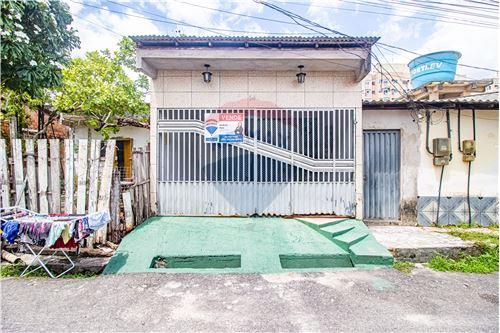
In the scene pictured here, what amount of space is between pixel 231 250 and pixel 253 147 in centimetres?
257

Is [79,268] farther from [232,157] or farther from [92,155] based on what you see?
[232,157]

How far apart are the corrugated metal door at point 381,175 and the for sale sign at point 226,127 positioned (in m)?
3.42

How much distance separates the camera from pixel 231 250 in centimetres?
468

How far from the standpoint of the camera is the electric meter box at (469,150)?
21.1ft

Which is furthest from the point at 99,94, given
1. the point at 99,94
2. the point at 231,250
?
the point at 231,250

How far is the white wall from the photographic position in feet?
21.6

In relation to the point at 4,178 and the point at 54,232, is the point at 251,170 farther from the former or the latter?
the point at 4,178

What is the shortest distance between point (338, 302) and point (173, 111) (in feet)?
17.3

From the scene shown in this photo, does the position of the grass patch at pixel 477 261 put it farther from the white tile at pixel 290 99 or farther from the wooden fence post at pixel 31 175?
the wooden fence post at pixel 31 175

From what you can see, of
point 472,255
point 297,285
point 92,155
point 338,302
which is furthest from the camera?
point 472,255

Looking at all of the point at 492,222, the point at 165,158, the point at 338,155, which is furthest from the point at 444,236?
the point at 165,158

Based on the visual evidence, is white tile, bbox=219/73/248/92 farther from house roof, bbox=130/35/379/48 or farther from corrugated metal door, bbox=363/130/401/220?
corrugated metal door, bbox=363/130/401/220

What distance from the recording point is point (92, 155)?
471 cm

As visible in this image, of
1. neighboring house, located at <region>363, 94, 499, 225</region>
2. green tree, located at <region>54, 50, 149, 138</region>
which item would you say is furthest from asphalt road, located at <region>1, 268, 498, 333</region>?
green tree, located at <region>54, 50, 149, 138</region>
